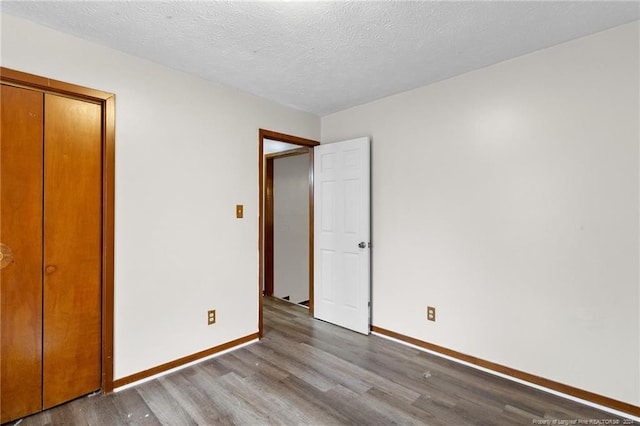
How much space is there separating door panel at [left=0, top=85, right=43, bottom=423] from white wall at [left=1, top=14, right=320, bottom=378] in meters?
0.30

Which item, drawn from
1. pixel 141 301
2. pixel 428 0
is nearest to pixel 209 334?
pixel 141 301

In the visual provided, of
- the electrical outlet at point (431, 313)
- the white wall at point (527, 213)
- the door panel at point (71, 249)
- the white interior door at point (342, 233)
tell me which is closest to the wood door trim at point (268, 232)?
the white interior door at point (342, 233)

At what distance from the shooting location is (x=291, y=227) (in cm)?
455

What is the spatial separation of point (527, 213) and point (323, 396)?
1.92m

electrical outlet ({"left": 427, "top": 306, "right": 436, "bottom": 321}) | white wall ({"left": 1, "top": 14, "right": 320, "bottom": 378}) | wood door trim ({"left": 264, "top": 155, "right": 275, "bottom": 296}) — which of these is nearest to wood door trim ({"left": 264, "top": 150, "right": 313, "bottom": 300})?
wood door trim ({"left": 264, "top": 155, "right": 275, "bottom": 296})

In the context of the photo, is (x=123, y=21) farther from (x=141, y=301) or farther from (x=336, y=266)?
(x=336, y=266)

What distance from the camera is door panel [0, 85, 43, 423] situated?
1794 mm

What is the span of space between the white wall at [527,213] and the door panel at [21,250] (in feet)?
8.70

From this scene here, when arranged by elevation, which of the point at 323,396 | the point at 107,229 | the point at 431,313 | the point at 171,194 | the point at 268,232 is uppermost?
the point at 171,194

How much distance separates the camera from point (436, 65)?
2.39m

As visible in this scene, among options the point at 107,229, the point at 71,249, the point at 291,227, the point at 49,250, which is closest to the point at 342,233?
the point at 291,227

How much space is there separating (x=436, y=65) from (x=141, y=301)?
111 inches

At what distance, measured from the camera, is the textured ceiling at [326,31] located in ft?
5.58

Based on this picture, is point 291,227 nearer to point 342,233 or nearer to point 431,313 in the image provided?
point 342,233
